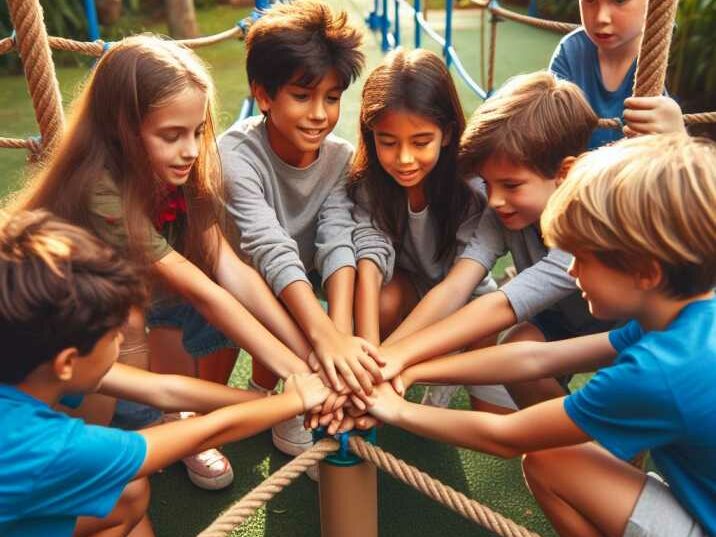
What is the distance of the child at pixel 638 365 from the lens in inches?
38.1

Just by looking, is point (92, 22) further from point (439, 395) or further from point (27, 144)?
point (439, 395)

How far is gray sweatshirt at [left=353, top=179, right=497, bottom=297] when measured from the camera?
5.40 ft

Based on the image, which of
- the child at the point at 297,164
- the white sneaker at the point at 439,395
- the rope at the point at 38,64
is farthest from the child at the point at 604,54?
the rope at the point at 38,64

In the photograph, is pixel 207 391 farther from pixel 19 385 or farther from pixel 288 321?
pixel 19 385

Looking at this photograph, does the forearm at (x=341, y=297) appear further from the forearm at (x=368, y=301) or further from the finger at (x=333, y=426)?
the finger at (x=333, y=426)

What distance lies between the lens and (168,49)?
142cm

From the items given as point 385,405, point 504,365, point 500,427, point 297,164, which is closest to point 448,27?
point 297,164

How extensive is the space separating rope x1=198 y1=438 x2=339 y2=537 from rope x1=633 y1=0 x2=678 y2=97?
30.4 inches

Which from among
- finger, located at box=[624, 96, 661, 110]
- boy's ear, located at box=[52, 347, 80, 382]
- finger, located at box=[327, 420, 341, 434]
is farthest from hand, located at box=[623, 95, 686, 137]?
boy's ear, located at box=[52, 347, 80, 382]

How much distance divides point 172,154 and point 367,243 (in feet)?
1.44

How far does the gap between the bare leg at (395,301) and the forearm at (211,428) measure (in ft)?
1.53

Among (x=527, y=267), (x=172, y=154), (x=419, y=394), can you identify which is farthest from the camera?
(x=419, y=394)

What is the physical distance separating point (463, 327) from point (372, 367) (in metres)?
0.22

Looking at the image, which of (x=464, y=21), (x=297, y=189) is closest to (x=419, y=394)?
(x=297, y=189)
